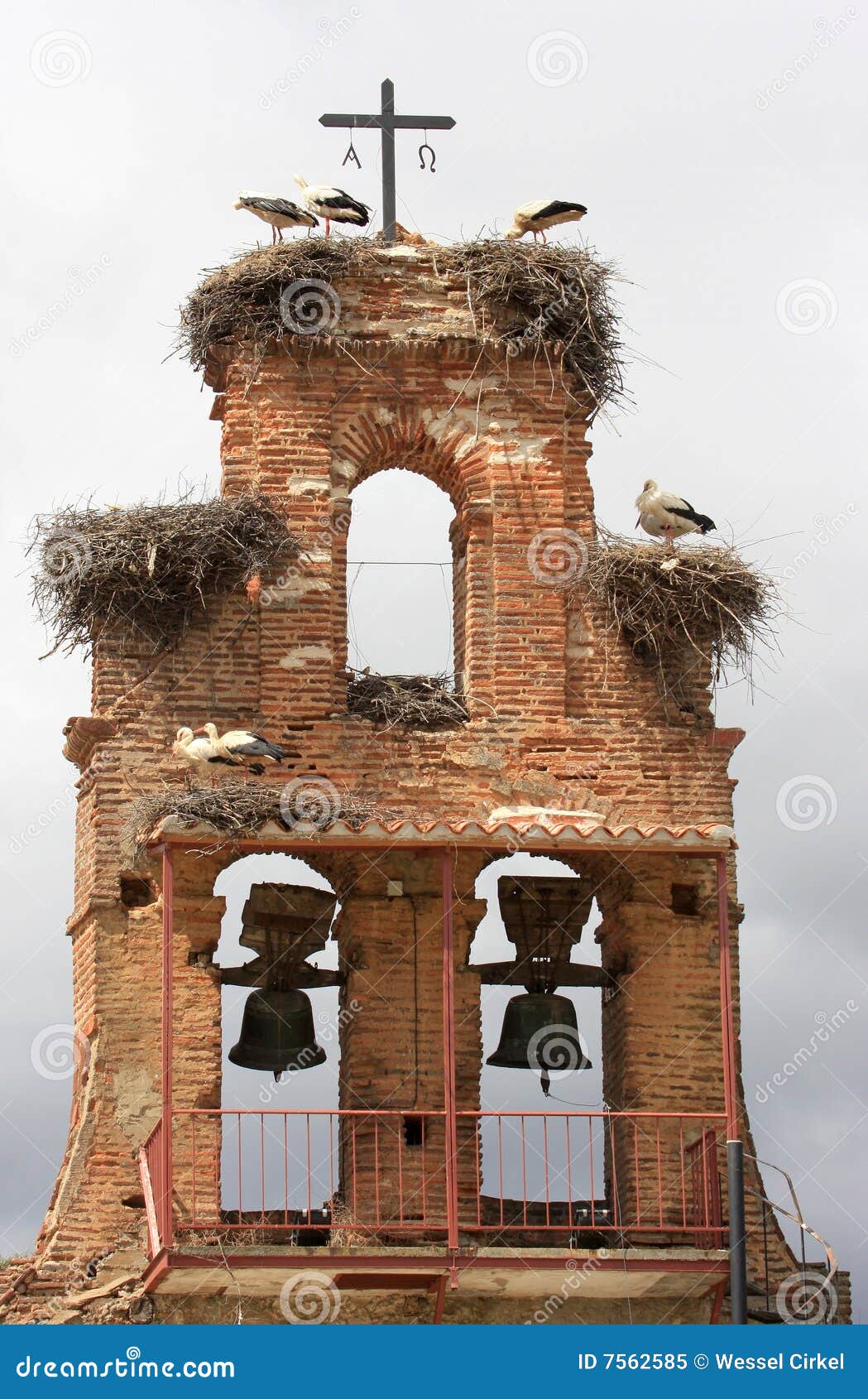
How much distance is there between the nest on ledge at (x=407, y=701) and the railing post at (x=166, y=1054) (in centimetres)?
205

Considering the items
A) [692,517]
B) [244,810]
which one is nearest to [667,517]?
[692,517]

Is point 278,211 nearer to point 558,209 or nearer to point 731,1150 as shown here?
point 558,209

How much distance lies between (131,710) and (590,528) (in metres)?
3.10

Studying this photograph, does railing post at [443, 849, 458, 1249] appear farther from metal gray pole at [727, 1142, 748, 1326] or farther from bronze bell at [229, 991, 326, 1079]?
metal gray pole at [727, 1142, 748, 1326]

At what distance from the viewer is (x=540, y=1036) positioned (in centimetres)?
1928

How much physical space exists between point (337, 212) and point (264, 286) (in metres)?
0.82

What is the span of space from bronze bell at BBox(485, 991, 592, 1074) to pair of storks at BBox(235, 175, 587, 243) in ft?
16.0

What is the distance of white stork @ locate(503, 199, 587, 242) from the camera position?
2016cm

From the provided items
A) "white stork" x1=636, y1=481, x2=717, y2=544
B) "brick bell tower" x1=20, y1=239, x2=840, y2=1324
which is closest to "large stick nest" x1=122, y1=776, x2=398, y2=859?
"brick bell tower" x1=20, y1=239, x2=840, y2=1324

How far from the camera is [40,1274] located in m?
17.8

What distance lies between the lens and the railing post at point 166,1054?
1700cm

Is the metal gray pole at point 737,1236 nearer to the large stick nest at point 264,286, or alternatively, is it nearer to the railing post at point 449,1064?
the railing post at point 449,1064

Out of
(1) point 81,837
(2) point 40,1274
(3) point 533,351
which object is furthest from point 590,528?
(2) point 40,1274

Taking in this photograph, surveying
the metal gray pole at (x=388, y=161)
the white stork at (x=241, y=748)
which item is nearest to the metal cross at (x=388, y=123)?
the metal gray pole at (x=388, y=161)
